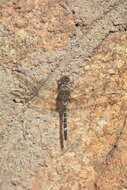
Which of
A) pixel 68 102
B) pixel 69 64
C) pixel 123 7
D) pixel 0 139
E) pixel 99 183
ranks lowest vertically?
pixel 99 183

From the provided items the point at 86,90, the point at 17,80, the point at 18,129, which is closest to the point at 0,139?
the point at 18,129

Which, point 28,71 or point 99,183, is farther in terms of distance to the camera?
point 28,71

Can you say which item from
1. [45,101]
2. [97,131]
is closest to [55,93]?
[45,101]

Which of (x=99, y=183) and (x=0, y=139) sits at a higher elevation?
(x=0, y=139)

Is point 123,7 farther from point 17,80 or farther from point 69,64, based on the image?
point 17,80

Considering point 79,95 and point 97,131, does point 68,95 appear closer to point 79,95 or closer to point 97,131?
point 79,95

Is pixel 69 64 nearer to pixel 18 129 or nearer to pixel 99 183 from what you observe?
pixel 18 129

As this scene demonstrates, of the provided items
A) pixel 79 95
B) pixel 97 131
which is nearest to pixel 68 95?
pixel 79 95
